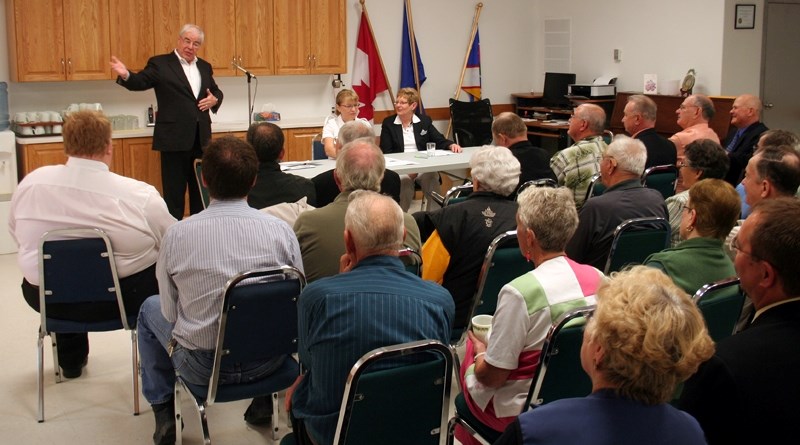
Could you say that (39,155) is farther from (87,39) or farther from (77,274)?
(77,274)

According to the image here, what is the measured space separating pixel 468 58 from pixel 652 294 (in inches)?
338

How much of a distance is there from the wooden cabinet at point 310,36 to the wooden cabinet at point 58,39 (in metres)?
1.70

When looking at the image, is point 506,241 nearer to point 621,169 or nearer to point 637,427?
point 621,169

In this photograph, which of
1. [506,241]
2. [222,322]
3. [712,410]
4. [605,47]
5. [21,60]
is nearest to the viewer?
[712,410]

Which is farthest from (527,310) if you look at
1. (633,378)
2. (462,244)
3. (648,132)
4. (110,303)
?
(648,132)

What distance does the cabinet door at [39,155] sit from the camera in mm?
6910

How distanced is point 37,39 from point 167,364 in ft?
15.4

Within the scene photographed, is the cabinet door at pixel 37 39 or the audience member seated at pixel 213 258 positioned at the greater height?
the cabinet door at pixel 37 39

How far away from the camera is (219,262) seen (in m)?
2.91

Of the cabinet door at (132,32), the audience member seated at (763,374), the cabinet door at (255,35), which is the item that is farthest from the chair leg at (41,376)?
the cabinet door at (255,35)

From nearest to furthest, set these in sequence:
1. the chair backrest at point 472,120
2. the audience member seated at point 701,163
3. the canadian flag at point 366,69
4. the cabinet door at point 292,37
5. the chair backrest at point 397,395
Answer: the chair backrest at point 397,395
the audience member seated at point 701,163
the cabinet door at point 292,37
the canadian flag at point 366,69
the chair backrest at point 472,120

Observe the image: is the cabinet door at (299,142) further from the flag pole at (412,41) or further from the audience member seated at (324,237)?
the audience member seated at (324,237)

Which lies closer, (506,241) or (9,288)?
(506,241)

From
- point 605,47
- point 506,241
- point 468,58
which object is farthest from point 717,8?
point 506,241
